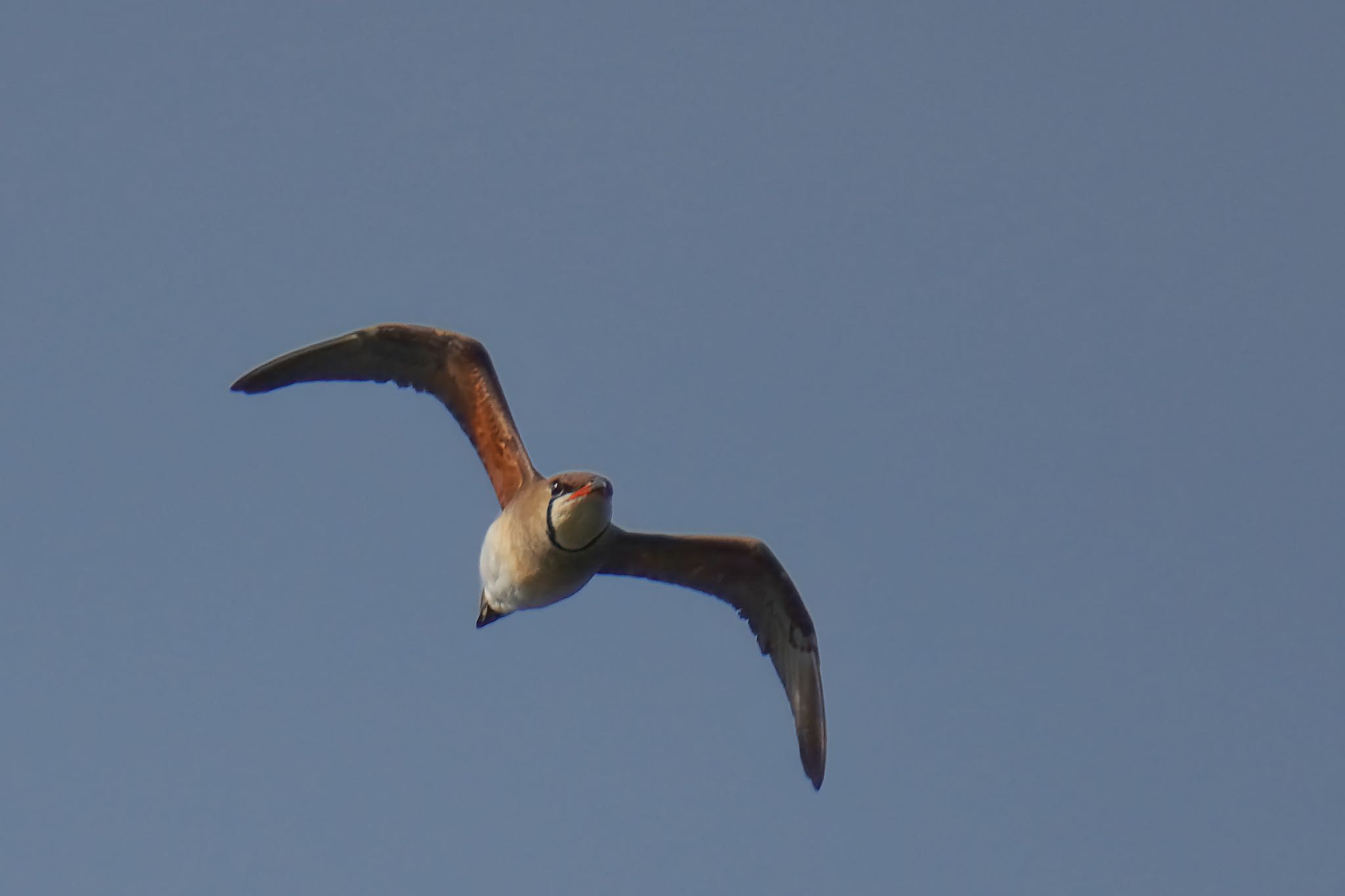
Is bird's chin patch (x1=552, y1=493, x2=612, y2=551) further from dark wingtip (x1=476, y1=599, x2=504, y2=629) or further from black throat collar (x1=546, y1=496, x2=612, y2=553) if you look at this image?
dark wingtip (x1=476, y1=599, x2=504, y2=629)

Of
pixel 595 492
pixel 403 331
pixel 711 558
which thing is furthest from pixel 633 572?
pixel 403 331

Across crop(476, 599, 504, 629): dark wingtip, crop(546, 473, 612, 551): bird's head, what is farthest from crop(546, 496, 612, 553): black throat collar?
crop(476, 599, 504, 629): dark wingtip

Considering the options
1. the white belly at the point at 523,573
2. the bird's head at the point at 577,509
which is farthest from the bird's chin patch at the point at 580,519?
the white belly at the point at 523,573

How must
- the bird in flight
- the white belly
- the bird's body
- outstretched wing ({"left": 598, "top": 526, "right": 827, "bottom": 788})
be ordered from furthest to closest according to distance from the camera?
1. outstretched wing ({"left": 598, "top": 526, "right": 827, "bottom": 788})
2. the white belly
3. the bird in flight
4. the bird's body

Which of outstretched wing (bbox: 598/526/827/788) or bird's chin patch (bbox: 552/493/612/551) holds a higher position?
bird's chin patch (bbox: 552/493/612/551)

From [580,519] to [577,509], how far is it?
10 centimetres

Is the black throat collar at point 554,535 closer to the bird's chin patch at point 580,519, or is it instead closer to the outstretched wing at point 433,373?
the bird's chin patch at point 580,519

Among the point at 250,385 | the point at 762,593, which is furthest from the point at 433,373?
the point at 762,593

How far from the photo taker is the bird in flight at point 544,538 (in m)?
14.4

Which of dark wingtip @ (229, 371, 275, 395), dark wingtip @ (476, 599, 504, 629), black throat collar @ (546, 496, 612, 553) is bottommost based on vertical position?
dark wingtip @ (476, 599, 504, 629)

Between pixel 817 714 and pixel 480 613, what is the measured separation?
3.38 metres

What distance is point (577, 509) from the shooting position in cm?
1404

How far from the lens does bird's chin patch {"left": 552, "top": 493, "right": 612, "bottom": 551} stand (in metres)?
14.0

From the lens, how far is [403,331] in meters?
15.3
